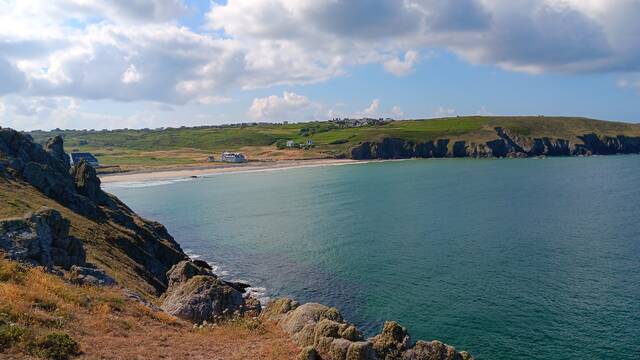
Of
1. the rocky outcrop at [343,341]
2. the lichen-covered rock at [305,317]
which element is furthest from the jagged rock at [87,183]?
the lichen-covered rock at [305,317]

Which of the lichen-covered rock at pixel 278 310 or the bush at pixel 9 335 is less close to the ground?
the bush at pixel 9 335

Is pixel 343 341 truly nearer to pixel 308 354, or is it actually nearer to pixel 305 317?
pixel 308 354

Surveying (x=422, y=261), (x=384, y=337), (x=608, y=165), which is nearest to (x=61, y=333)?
(x=384, y=337)

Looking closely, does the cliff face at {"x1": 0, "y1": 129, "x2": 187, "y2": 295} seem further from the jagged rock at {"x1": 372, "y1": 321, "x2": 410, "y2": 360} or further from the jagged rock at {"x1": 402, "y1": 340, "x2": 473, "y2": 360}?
the jagged rock at {"x1": 402, "y1": 340, "x2": 473, "y2": 360}

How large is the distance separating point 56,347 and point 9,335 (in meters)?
1.79

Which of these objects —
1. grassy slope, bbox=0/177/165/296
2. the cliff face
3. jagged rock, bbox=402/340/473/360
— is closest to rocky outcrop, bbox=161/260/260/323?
grassy slope, bbox=0/177/165/296

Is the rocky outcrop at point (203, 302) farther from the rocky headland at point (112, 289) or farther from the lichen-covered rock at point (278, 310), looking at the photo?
the lichen-covered rock at point (278, 310)

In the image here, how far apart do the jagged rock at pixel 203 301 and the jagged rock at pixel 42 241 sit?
7.98m

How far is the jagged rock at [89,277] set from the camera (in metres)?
30.6

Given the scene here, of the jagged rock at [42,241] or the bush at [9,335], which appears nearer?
the bush at [9,335]

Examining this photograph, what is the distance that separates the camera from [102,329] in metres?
23.1

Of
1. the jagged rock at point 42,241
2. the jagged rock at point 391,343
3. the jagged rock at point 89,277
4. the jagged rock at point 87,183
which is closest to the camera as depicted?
the jagged rock at point 391,343

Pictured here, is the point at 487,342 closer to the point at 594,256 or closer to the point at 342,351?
the point at 342,351

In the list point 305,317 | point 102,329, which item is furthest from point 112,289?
point 305,317
